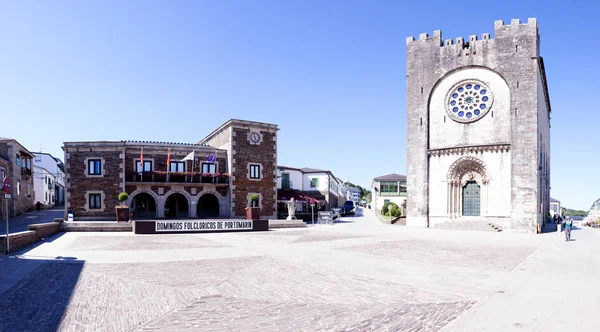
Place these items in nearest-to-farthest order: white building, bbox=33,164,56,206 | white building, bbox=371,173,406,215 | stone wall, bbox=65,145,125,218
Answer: stone wall, bbox=65,145,125,218
white building, bbox=33,164,56,206
white building, bbox=371,173,406,215

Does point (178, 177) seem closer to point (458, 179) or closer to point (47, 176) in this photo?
point (458, 179)

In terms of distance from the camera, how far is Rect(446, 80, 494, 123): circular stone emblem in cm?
3000

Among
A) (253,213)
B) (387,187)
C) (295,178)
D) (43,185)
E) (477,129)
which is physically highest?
(477,129)

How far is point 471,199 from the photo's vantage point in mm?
30547

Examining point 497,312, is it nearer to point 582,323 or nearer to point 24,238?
point 582,323

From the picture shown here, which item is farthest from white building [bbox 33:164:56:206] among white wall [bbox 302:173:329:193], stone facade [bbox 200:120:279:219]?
white wall [bbox 302:173:329:193]

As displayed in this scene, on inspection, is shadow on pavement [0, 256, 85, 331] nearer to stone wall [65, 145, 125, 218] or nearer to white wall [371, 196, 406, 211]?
stone wall [65, 145, 125, 218]

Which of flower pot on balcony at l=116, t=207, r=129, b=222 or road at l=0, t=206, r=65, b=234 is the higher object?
flower pot on balcony at l=116, t=207, r=129, b=222

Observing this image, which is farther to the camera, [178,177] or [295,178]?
[295,178]

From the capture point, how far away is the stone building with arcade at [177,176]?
3078 centimetres

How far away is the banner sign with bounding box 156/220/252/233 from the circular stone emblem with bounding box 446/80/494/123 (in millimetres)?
19441

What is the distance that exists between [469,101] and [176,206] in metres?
27.5

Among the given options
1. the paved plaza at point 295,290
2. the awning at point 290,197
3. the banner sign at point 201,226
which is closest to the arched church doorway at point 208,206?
the awning at point 290,197

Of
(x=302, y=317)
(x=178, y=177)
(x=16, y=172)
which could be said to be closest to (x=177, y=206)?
(x=178, y=177)
